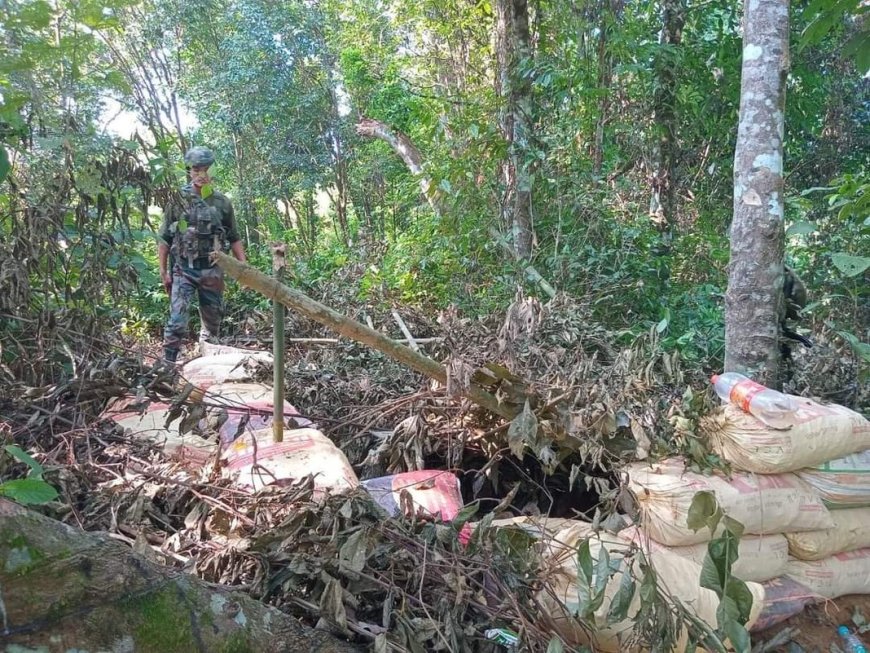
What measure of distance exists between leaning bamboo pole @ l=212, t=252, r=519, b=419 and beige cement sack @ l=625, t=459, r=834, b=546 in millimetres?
489

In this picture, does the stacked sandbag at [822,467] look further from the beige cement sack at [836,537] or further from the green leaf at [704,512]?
the green leaf at [704,512]

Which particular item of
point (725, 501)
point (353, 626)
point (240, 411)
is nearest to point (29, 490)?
point (353, 626)

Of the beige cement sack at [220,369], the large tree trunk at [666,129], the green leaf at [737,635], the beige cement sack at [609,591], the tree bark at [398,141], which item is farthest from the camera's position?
the tree bark at [398,141]

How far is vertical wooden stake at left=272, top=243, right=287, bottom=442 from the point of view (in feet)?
5.87

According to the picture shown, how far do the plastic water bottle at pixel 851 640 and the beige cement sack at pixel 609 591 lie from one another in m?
0.41

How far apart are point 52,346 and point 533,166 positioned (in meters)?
3.28

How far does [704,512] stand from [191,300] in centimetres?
336

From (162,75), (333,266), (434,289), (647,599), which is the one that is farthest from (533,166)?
(162,75)

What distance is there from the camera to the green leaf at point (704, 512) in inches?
53.3

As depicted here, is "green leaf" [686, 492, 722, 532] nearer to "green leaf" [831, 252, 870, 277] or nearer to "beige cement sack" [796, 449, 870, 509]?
"beige cement sack" [796, 449, 870, 509]

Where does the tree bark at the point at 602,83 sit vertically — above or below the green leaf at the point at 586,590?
above

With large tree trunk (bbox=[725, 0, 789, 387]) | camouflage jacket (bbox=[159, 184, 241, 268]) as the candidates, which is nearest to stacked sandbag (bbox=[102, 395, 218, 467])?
camouflage jacket (bbox=[159, 184, 241, 268])

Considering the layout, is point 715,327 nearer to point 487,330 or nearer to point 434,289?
point 487,330

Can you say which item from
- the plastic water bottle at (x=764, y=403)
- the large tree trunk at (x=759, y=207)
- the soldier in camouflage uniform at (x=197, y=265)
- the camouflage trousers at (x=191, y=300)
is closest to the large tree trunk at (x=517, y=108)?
the large tree trunk at (x=759, y=207)
